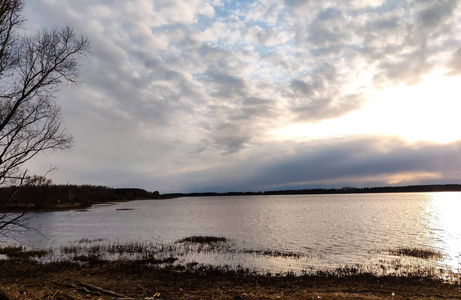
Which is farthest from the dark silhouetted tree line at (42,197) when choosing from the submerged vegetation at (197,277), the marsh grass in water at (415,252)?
the marsh grass in water at (415,252)

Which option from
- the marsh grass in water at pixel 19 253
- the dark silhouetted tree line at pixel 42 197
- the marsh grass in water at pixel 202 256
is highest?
the dark silhouetted tree line at pixel 42 197

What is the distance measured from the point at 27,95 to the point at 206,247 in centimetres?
2620

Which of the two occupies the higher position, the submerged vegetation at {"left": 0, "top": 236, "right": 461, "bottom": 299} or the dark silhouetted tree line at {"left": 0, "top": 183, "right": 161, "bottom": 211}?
the dark silhouetted tree line at {"left": 0, "top": 183, "right": 161, "bottom": 211}

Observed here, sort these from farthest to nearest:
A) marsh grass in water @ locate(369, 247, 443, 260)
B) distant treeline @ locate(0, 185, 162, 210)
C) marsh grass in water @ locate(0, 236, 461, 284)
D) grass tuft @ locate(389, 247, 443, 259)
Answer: grass tuft @ locate(389, 247, 443, 259) → marsh grass in water @ locate(369, 247, 443, 260) → marsh grass in water @ locate(0, 236, 461, 284) → distant treeline @ locate(0, 185, 162, 210)

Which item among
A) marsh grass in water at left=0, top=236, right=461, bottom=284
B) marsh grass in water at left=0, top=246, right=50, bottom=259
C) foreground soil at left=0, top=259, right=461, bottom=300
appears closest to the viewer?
foreground soil at left=0, top=259, right=461, bottom=300

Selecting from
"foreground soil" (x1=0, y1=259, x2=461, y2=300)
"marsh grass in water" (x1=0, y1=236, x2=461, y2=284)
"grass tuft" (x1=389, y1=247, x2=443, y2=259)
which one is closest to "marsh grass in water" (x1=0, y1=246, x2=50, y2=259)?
"marsh grass in water" (x1=0, y1=236, x2=461, y2=284)

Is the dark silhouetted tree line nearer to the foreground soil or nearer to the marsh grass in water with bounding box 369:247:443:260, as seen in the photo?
the foreground soil

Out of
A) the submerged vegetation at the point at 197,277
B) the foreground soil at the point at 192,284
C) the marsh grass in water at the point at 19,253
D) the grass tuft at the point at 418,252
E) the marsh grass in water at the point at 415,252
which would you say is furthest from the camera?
the grass tuft at the point at 418,252

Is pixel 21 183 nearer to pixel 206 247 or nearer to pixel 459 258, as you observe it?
pixel 206 247

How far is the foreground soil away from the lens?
13.6 meters

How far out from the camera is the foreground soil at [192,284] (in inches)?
535

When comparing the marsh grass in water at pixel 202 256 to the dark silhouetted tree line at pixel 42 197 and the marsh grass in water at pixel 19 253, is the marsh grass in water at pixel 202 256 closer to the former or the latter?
the marsh grass in water at pixel 19 253

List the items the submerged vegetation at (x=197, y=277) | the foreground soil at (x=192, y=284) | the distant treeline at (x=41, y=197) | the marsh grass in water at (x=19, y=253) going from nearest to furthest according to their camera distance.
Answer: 1. the distant treeline at (x=41, y=197)
2. the foreground soil at (x=192, y=284)
3. the submerged vegetation at (x=197, y=277)
4. the marsh grass in water at (x=19, y=253)

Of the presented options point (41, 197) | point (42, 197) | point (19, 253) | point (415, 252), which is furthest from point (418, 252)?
point (41, 197)
